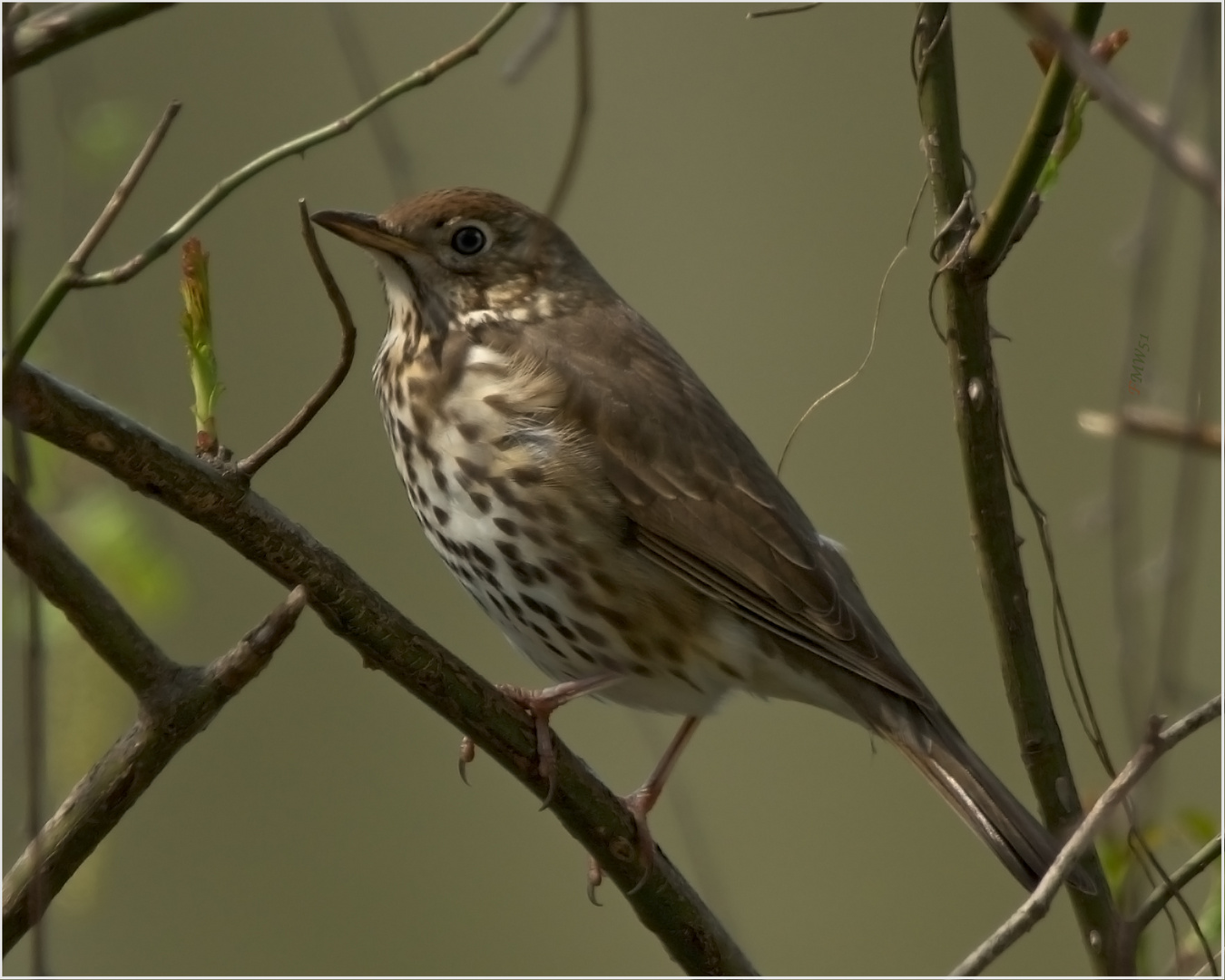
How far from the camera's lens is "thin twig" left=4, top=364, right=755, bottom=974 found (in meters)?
1.28

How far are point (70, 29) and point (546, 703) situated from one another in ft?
3.72

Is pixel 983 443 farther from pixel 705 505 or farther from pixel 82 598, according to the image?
pixel 82 598

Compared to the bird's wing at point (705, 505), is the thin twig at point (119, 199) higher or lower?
higher

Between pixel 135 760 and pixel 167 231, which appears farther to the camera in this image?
pixel 135 760

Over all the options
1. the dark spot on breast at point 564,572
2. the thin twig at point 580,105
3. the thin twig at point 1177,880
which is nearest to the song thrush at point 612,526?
the dark spot on breast at point 564,572

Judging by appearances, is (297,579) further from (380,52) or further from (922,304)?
(922,304)

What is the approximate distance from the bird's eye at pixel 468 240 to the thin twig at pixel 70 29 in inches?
50.4

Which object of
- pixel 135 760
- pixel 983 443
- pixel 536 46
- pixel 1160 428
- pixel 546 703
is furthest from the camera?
pixel 546 703

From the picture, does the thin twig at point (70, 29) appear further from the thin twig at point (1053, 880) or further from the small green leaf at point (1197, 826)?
the small green leaf at point (1197, 826)

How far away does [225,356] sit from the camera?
393 centimetres

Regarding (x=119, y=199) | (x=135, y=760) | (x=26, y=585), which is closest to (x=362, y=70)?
(x=119, y=199)

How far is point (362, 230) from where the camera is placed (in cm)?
220

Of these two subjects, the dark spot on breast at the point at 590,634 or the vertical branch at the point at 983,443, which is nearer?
the vertical branch at the point at 983,443

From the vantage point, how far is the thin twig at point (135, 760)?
1.32 m
